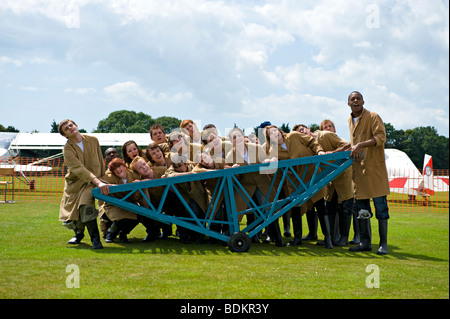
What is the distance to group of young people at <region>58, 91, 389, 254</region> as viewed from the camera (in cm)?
577

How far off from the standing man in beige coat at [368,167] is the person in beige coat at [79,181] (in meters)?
3.38

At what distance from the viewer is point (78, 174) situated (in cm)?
577

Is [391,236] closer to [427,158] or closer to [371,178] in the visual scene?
[371,178]

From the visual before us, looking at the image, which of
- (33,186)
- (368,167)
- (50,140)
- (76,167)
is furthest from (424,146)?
(76,167)

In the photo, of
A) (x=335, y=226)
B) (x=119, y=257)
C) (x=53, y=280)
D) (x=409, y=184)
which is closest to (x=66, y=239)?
(x=119, y=257)

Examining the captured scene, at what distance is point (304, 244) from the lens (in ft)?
21.4

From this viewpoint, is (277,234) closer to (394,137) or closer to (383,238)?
(383,238)

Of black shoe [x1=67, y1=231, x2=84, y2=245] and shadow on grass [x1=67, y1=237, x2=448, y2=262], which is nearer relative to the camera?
shadow on grass [x1=67, y1=237, x2=448, y2=262]

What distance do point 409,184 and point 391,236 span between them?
12.1m

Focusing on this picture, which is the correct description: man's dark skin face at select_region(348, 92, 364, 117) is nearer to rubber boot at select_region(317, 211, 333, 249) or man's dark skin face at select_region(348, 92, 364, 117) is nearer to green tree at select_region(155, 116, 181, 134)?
rubber boot at select_region(317, 211, 333, 249)

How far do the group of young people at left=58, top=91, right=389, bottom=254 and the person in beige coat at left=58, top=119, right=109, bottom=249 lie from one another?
0.01m

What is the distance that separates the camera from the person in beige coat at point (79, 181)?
5.79 meters

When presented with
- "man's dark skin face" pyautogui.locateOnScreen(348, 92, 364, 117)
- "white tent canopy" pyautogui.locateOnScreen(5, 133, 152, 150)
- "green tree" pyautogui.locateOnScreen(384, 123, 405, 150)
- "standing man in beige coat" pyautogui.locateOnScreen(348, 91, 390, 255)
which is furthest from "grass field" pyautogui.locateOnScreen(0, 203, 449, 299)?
"green tree" pyautogui.locateOnScreen(384, 123, 405, 150)

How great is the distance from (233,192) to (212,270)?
1389 millimetres
